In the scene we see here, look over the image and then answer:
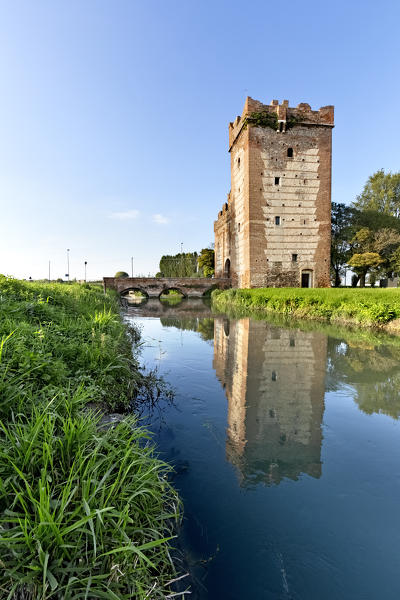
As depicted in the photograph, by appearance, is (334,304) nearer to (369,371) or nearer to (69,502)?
(369,371)

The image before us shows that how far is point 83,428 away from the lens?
2348mm

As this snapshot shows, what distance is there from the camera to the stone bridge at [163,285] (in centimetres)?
3253

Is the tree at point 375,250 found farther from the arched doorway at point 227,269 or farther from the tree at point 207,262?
the tree at point 207,262

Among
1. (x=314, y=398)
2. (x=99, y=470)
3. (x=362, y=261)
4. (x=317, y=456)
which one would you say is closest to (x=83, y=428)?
(x=99, y=470)

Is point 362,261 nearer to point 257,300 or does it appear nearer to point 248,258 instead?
point 248,258

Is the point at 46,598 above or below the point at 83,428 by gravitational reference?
below

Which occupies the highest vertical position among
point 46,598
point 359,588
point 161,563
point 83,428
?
point 83,428

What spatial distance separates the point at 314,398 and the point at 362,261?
29351mm

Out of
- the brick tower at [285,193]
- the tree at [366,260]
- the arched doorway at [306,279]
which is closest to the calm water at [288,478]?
the brick tower at [285,193]

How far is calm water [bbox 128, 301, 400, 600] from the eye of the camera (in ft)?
6.75

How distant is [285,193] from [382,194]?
22.2m

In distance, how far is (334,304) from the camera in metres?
14.2

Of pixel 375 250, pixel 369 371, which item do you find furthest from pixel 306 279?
pixel 369 371

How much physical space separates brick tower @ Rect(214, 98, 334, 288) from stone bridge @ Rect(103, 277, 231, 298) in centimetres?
908
